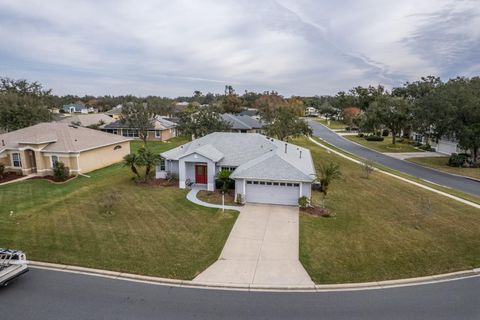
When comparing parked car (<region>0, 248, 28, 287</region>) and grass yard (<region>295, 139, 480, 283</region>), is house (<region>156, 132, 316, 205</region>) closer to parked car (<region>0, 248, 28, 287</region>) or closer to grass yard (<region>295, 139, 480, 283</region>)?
grass yard (<region>295, 139, 480, 283</region>)

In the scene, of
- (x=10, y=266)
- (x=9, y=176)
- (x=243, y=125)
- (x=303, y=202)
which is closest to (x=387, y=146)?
(x=243, y=125)

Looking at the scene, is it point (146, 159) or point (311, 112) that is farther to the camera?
point (311, 112)

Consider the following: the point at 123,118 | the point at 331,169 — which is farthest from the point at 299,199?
the point at 123,118

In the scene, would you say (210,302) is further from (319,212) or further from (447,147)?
(447,147)

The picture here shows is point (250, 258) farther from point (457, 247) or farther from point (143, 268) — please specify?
point (457, 247)

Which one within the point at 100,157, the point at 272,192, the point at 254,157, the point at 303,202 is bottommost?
the point at 303,202

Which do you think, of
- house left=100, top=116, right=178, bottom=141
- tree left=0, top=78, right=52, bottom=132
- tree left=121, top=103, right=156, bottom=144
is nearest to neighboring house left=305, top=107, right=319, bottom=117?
house left=100, top=116, right=178, bottom=141
